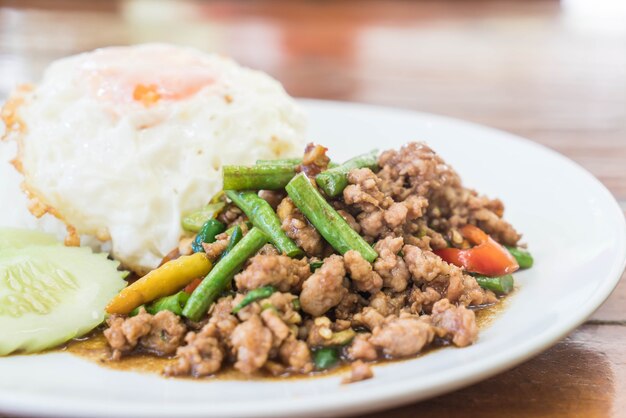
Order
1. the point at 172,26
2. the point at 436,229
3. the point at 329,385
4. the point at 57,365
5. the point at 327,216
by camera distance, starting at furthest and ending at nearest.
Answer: the point at 172,26
the point at 436,229
the point at 327,216
the point at 57,365
the point at 329,385

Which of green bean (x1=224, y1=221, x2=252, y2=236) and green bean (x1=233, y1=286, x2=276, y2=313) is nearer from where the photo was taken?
green bean (x1=233, y1=286, x2=276, y2=313)

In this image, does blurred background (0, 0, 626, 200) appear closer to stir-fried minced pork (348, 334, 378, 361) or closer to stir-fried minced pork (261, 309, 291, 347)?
stir-fried minced pork (348, 334, 378, 361)

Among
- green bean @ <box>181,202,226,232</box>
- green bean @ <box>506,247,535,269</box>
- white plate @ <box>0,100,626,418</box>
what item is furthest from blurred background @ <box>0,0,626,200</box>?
green bean @ <box>181,202,226,232</box>

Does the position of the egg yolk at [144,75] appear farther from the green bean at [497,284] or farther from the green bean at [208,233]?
the green bean at [497,284]

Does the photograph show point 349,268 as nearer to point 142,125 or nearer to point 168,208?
point 168,208

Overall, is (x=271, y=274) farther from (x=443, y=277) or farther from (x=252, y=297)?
(x=443, y=277)

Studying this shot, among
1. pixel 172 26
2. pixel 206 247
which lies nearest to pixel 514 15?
pixel 172 26

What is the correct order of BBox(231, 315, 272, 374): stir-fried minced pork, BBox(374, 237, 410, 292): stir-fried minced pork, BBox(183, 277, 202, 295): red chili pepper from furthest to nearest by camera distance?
BBox(183, 277, 202, 295): red chili pepper, BBox(374, 237, 410, 292): stir-fried minced pork, BBox(231, 315, 272, 374): stir-fried minced pork
